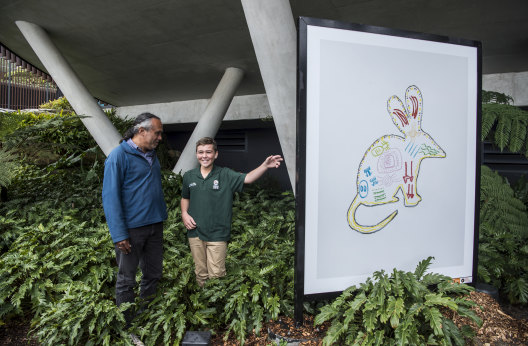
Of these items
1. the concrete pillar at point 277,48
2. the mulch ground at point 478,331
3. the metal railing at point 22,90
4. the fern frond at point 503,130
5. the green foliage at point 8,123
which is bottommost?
the mulch ground at point 478,331

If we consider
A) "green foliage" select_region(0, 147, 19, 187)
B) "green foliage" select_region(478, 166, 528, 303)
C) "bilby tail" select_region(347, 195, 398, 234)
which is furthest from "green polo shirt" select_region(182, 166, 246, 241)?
"green foliage" select_region(0, 147, 19, 187)

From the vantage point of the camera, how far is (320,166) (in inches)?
97.2

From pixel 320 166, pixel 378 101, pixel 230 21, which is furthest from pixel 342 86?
pixel 230 21

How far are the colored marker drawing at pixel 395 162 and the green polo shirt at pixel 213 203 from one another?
3.67 feet

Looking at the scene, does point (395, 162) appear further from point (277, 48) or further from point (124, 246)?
point (124, 246)

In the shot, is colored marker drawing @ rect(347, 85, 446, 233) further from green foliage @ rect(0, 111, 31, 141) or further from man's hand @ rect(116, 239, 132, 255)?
green foliage @ rect(0, 111, 31, 141)

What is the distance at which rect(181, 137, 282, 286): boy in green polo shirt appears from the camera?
10.3ft

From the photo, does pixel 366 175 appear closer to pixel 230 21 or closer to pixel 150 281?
pixel 150 281

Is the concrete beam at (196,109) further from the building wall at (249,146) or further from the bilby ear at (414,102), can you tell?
the bilby ear at (414,102)

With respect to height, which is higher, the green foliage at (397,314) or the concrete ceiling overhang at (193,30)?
the concrete ceiling overhang at (193,30)

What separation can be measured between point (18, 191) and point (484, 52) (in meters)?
9.11

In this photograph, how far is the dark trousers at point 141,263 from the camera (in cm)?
291

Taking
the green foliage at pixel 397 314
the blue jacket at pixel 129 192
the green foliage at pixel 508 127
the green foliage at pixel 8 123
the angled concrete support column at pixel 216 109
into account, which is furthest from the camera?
the angled concrete support column at pixel 216 109

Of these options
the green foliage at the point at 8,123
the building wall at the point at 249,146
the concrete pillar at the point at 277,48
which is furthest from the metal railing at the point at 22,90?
the concrete pillar at the point at 277,48
